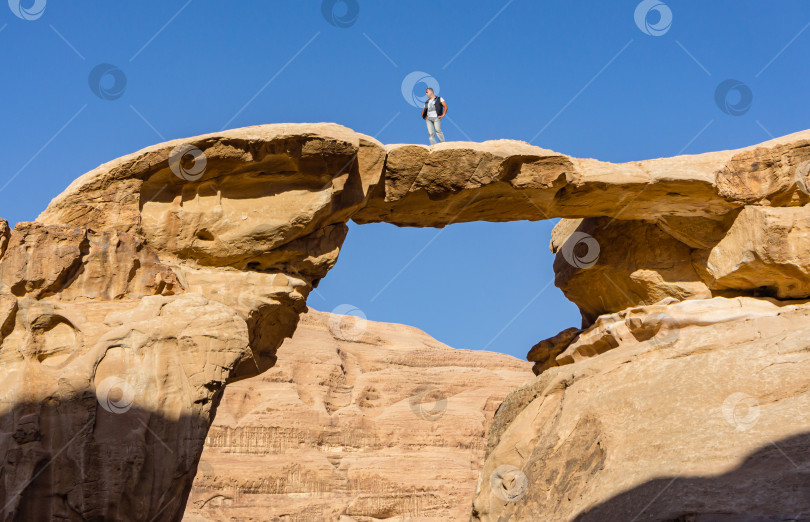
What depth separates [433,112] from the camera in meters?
17.7

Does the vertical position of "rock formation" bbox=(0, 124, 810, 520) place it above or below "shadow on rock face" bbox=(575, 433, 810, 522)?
above

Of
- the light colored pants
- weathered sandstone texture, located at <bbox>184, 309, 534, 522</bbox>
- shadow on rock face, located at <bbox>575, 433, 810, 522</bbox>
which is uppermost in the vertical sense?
weathered sandstone texture, located at <bbox>184, 309, 534, 522</bbox>

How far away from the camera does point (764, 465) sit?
10.3 m

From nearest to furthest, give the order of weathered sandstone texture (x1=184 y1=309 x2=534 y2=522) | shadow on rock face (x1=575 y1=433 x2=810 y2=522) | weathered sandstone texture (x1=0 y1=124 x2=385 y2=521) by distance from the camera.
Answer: shadow on rock face (x1=575 y1=433 x2=810 y2=522)
weathered sandstone texture (x1=0 y1=124 x2=385 y2=521)
weathered sandstone texture (x1=184 y1=309 x2=534 y2=522)

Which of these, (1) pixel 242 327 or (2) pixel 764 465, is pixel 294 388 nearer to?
(1) pixel 242 327

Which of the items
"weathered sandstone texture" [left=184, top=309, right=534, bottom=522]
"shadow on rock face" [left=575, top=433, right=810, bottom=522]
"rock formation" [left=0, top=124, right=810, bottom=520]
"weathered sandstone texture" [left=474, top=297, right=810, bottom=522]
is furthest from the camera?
"weathered sandstone texture" [left=184, top=309, right=534, bottom=522]

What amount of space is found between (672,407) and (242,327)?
630cm

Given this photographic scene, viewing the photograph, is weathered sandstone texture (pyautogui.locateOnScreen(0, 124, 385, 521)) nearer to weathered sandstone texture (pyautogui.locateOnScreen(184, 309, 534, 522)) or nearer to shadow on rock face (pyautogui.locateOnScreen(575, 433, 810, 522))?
shadow on rock face (pyautogui.locateOnScreen(575, 433, 810, 522))

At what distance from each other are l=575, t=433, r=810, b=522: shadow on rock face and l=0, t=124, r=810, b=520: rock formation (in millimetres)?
46

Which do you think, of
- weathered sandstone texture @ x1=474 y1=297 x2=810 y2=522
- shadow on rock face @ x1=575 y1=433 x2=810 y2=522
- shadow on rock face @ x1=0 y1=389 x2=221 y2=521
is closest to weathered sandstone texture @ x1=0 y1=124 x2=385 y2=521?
shadow on rock face @ x1=0 y1=389 x2=221 y2=521

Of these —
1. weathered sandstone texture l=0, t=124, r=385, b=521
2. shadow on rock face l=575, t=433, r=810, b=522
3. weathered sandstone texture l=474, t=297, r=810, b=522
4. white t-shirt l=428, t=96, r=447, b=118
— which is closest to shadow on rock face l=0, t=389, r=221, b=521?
weathered sandstone texture l=0, t=124, r=385, b=521

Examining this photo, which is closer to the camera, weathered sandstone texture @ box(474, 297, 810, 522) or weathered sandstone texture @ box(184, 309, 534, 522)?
weathered sandstone texture @ box(474, 297, 810, 522)

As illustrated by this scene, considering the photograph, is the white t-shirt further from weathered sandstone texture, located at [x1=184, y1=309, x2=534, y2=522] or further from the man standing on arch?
weathered sandstone texture, located at [x1=184, y1=309, x2=534, y2=522]

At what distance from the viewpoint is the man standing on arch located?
17.7m
